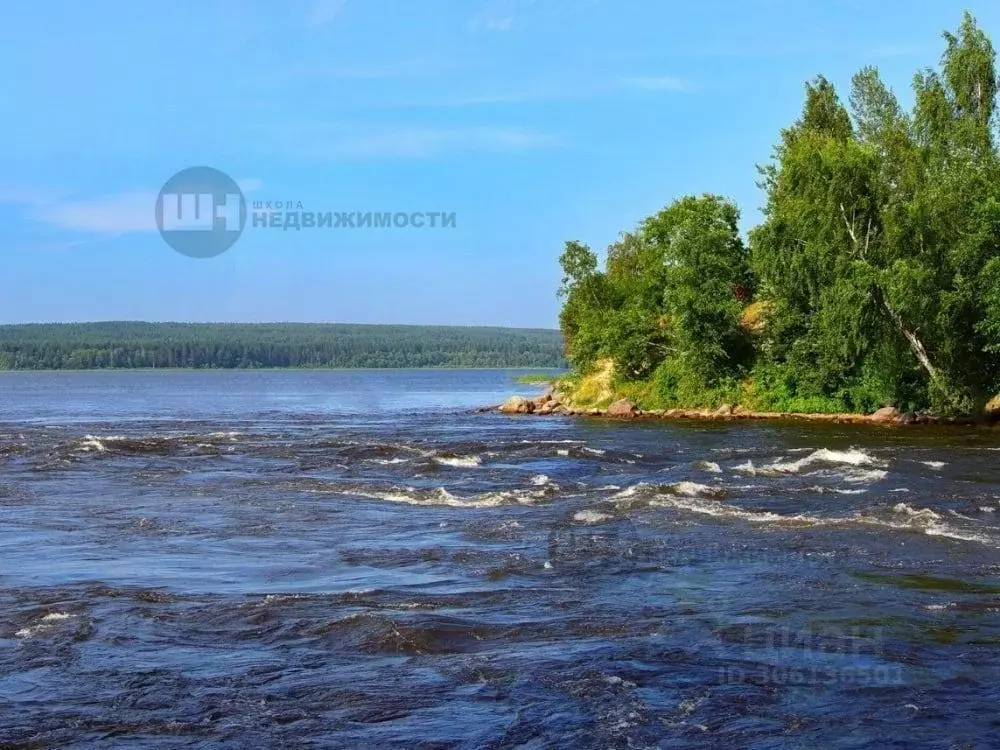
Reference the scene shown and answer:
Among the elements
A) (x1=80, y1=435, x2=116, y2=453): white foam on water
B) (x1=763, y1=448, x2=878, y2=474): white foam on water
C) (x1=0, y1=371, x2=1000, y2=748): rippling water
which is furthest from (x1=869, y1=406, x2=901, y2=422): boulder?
(x1=80, y1=435, x2=116, y2=453): white foam on water

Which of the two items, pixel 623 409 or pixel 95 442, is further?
pixel 623 409

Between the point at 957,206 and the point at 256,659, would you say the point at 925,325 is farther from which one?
the point at 256,659

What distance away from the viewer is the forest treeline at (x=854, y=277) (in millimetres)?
45312

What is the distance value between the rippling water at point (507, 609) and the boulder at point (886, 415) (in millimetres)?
20415

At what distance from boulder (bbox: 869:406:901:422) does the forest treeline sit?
1.18 metres

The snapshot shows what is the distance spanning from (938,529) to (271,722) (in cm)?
1379

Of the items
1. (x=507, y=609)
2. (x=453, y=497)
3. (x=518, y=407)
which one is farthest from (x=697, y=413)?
(x=507, y=609)

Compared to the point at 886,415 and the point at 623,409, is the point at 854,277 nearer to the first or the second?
the point at 886,415

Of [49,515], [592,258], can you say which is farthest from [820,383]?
[49,515]

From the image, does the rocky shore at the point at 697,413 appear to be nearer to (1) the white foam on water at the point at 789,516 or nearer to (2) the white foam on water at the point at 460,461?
(2) the white foam on water at the point at 460,461

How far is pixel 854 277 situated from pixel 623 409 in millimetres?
18717

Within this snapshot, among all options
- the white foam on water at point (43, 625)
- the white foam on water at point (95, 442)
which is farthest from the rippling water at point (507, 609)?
the white foam on water at point (95, 442)

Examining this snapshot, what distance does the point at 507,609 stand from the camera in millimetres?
13875

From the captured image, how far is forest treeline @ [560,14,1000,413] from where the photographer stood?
45.3 metres
